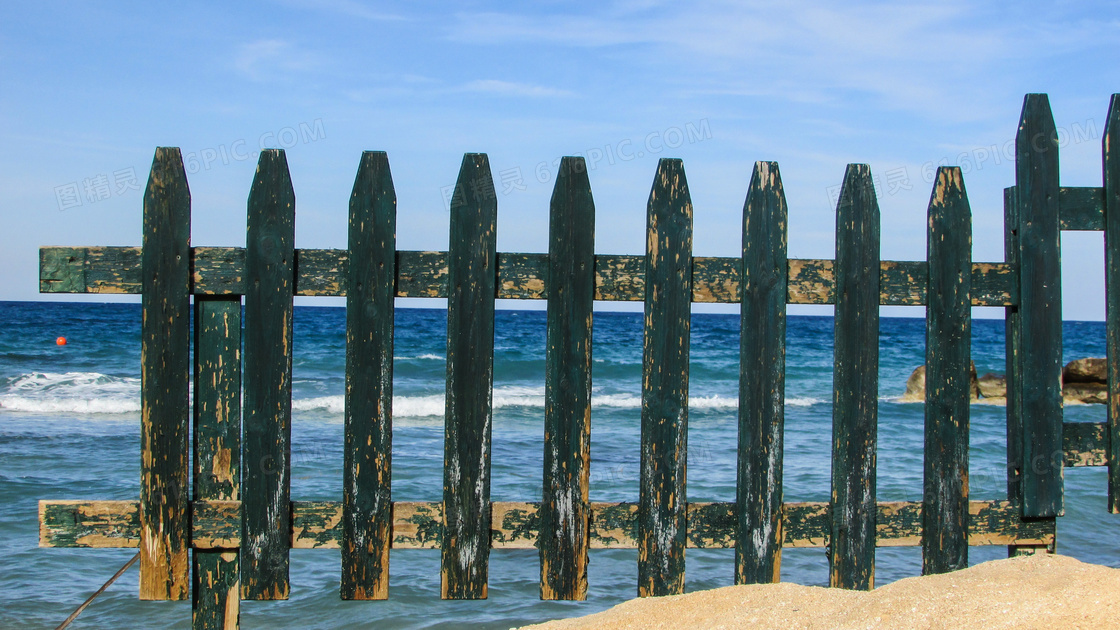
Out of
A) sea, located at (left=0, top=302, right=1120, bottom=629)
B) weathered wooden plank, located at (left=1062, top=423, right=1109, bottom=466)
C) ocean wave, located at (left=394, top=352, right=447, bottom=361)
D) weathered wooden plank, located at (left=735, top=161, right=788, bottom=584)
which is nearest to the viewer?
weathered wooden plank, located at (left=735, top=161, right=788, bottom=584)

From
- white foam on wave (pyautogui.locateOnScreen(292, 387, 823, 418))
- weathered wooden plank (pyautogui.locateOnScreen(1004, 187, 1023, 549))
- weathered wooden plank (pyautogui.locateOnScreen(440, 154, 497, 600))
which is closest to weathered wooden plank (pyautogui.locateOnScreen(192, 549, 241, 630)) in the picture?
weathered wooden plank (pyautogui.locateOnScreen(440, 154, 497, 600))

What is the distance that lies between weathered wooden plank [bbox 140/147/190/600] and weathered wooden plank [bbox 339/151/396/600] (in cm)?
65

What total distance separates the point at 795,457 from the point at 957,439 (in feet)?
20.3

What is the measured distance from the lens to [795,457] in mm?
9086

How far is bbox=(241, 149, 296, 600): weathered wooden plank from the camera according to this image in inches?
114

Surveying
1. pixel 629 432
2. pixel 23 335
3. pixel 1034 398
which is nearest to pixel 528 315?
pixel 23 335

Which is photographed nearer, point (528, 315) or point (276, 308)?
point (276, 308)

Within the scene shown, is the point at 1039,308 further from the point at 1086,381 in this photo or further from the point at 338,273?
the point at 1086,381

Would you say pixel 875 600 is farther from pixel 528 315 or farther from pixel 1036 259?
pixel 528 315

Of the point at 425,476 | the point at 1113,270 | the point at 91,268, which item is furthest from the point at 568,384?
the point at 425,476

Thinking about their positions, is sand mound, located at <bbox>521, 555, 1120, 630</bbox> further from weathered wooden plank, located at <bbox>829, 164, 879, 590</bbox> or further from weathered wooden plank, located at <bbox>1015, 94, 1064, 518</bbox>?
weathered wooden plank, located at <bbox>1015, 94, 1064, 518</bbox>

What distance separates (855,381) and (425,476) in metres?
5.58

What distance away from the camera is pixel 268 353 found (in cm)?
291

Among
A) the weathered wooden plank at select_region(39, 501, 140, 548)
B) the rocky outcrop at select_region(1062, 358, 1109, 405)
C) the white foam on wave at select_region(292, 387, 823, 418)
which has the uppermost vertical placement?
the weathered wooden plank at select_region(39, 501, 140, 548)
